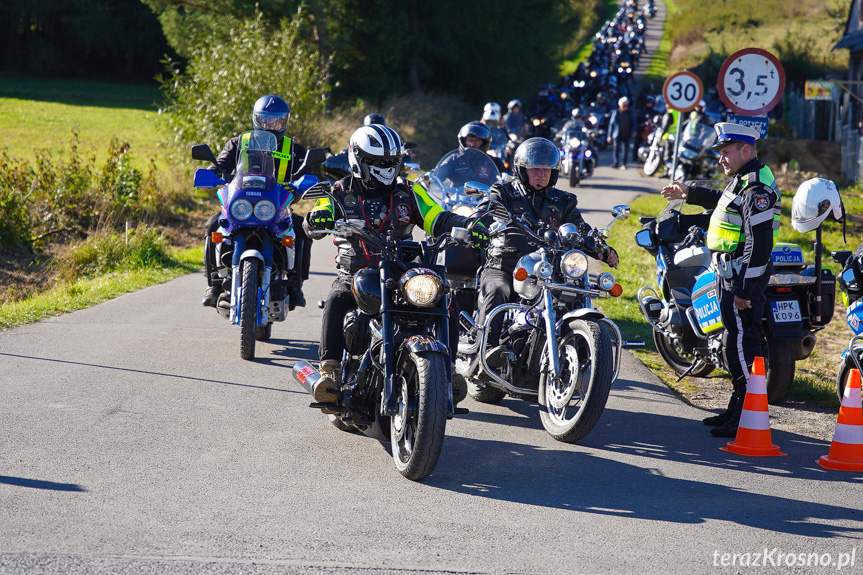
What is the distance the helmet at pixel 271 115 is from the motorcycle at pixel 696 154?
14883 mm

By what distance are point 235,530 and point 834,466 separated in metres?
3.60

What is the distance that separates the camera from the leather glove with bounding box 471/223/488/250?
5727mm

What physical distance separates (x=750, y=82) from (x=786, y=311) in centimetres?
497

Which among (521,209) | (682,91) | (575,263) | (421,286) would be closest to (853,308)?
(575,263)

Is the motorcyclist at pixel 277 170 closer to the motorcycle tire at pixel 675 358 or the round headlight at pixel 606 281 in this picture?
the motorcycle tire at pixel 675 358

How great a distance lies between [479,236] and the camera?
5777 millimetres

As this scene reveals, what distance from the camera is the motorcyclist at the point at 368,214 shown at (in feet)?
18.5

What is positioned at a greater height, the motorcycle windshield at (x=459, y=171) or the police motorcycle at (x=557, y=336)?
the motorcycle windshield at (x=459, y=171)

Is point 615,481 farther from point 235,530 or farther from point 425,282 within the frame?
point 235,530

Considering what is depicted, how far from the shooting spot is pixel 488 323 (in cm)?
647

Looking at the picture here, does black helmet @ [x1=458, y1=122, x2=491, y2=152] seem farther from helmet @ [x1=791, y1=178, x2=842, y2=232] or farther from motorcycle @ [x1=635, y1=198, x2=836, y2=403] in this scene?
helmet @ [x1=791, y1=178, x2=842, y2=232]

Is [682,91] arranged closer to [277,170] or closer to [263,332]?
[277,170]
